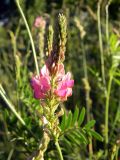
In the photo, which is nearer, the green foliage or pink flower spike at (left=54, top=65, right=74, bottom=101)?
pink flower spike at (left=54, top=65, right=74, bottom=101)

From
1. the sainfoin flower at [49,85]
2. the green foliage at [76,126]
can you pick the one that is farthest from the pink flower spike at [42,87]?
the green foliage at [76,126]

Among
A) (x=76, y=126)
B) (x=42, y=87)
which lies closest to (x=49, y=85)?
(x=42, y=87)

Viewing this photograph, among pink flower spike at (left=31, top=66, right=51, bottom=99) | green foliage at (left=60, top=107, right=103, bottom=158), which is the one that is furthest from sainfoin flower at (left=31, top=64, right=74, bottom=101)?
green foliage at (left=60, top=107, right=103, bottom=158)

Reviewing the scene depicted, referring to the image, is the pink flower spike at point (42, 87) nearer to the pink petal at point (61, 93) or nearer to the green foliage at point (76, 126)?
the pink petal at point (61, 93)

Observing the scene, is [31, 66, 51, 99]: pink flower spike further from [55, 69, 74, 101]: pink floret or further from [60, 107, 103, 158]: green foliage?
[60, 107, 103, 158]: green foliage

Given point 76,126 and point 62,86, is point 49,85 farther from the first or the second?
point 76,126

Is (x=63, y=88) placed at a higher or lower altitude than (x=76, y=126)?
higher

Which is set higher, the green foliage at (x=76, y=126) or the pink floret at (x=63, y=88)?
the pink floret at (x=63, y=88)

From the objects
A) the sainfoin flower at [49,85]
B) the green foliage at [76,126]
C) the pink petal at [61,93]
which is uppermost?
the sainfoin flower at [49,85]

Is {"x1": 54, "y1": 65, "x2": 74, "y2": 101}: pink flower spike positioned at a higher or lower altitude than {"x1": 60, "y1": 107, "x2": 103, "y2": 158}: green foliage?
higher

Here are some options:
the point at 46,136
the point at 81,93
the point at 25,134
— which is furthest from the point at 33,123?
the point at 81,93

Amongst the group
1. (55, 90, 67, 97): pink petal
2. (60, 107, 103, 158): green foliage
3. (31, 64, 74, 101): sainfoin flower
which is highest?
(31, 64, 74, 101): sainfoin flower

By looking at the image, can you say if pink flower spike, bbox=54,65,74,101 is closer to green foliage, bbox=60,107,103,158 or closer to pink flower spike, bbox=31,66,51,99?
pink flower spike, bbox=31,66,51,99
